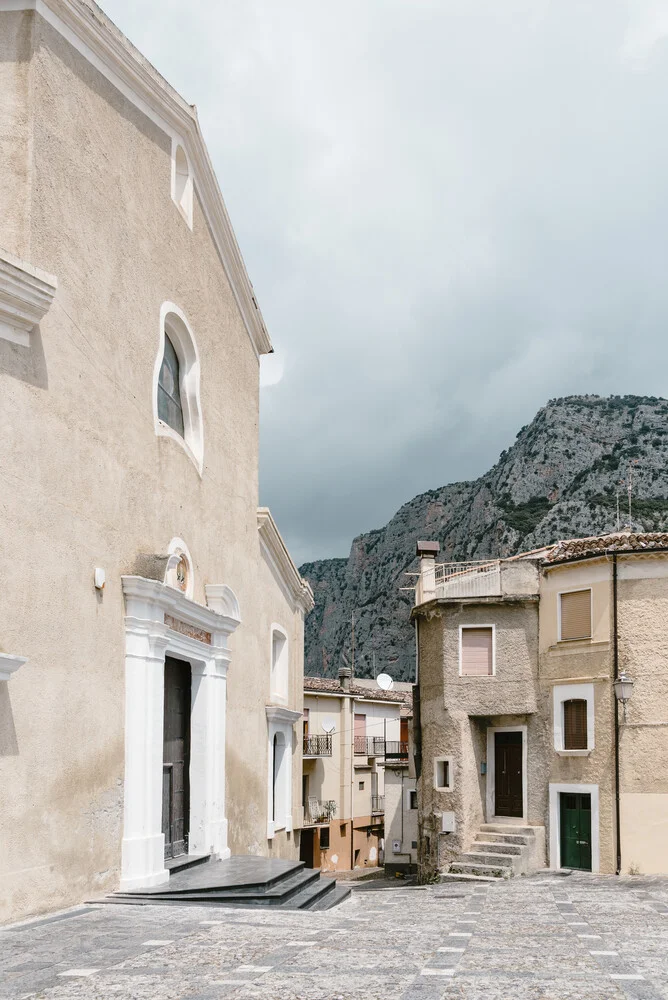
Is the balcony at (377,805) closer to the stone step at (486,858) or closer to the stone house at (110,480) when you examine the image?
the stone step at (486,858)

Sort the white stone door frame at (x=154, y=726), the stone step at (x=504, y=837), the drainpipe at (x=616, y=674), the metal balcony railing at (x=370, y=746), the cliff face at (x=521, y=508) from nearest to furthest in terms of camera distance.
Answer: the white stone door frame at (x=154, y=726), the drainpipe at (x=616, y=674), the stone step at (x=504, y=837), the metal balcony railing at (x=370, y=746), the cliff face at (x=521, y=508)

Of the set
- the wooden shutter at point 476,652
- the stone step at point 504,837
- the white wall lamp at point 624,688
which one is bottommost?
the stone step at point 504,837

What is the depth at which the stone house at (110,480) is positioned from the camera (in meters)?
10.7

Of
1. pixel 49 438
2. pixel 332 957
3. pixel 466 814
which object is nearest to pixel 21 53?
pixel 49 438

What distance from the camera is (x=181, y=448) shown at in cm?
1566

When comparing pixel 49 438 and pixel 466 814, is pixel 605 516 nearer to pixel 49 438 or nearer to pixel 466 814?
pixel 466 814

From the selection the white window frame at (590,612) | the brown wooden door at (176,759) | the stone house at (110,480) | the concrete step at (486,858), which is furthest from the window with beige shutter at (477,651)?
the brown wooden door at (176,759)

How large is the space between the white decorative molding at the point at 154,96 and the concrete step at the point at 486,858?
13758 mm

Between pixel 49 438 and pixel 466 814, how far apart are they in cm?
1870

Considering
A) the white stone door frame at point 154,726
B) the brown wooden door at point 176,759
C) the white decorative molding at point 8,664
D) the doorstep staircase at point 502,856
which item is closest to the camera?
the white decorative molding at point 8,664

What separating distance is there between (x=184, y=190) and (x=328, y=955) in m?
12.1

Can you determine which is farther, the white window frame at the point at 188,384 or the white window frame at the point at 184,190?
the white window frame at the point at 188,384

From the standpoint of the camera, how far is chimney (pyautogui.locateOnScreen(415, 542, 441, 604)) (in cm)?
2875

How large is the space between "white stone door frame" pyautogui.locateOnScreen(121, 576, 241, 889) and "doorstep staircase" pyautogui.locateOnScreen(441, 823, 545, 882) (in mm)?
10563
